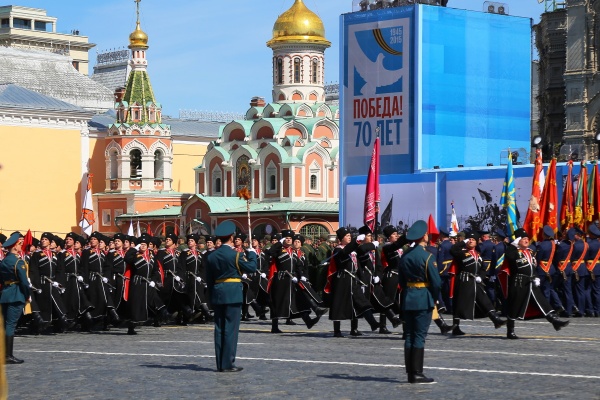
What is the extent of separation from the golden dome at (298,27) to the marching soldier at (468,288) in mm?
50933

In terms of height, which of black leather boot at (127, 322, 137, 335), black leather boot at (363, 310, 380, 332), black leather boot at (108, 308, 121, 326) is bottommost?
black leather boot at (127, 322, 137, 335)

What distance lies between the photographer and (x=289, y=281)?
2041 cm

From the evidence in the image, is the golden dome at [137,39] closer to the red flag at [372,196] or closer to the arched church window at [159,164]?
the arched church window at [159,164]

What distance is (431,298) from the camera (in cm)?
1337

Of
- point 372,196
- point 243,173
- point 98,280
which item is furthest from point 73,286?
point 243,173

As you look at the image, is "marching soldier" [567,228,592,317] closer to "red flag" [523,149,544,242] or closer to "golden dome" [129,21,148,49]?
"red flag" [523,149,544,242]

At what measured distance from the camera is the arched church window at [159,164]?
7406 cm

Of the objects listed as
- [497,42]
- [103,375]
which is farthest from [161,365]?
[497,42]

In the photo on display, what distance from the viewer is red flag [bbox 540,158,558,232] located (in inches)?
1198

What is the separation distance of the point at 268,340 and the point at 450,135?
1021 inches

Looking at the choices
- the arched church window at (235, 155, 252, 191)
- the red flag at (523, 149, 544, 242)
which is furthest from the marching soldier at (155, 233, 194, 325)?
the arched church window at (235, 155, 252, 191)

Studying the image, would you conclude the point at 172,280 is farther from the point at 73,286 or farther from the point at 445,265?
the point at 445,265

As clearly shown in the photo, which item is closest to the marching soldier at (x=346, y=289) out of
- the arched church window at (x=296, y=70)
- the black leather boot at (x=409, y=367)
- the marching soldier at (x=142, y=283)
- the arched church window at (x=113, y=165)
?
the marching soldier at (x=142, y=283)

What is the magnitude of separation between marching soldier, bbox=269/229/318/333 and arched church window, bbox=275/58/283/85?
50.3 metres
